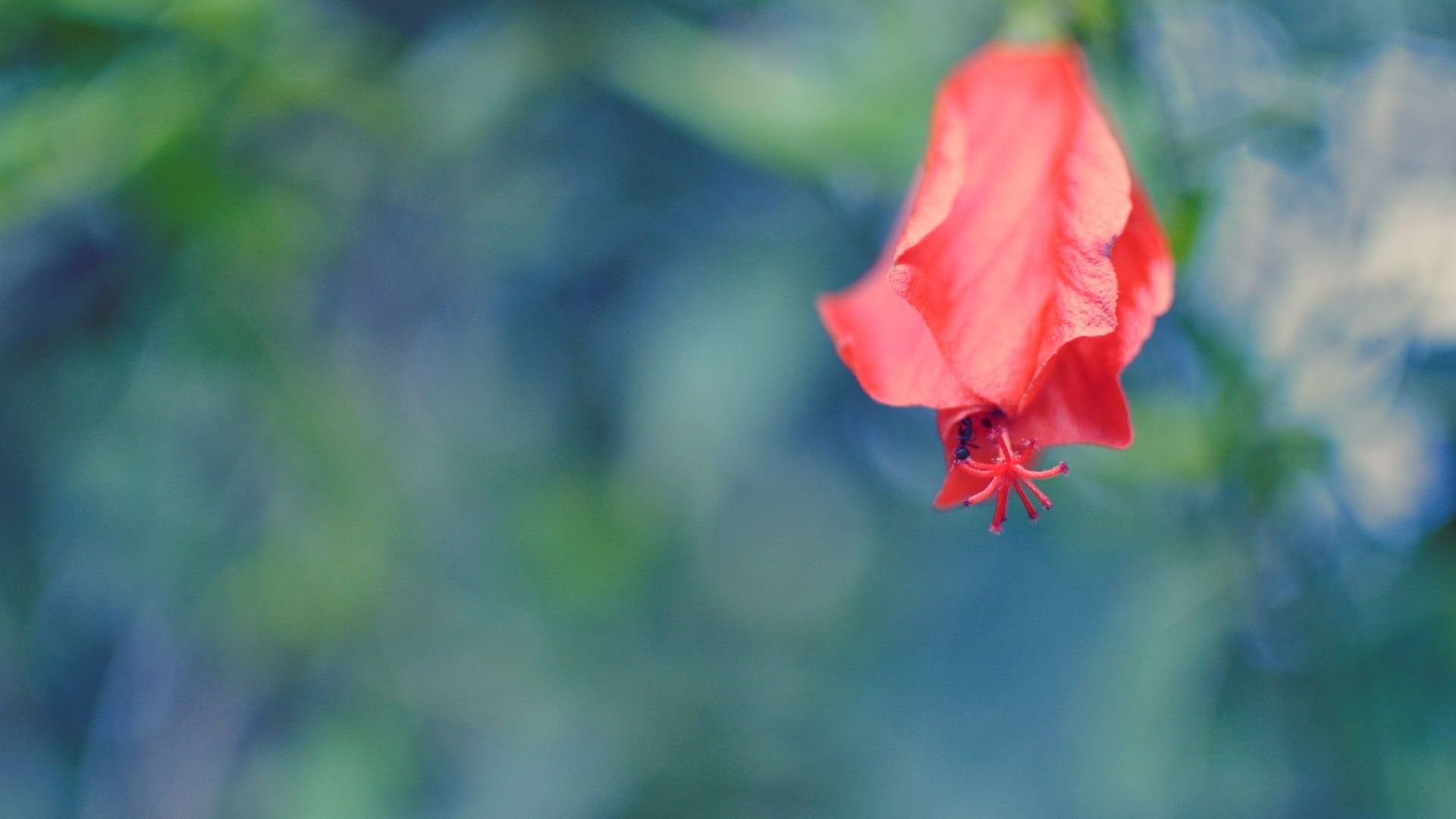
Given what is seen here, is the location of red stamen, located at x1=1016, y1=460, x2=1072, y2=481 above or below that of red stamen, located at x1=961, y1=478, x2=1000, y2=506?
above

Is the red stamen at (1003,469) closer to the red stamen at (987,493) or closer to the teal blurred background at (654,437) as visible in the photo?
the red stamen at (987,493)

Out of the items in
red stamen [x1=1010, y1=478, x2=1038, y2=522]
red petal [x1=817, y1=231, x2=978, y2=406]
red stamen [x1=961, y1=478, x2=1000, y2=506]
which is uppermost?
red petal [x1=817, y1=231, x2=978, y2=406]

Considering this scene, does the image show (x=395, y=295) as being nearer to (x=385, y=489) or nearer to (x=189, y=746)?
(x=385, y=489)

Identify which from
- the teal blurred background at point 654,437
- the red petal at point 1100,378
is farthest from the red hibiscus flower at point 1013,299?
the teal blurred background at point 654,437

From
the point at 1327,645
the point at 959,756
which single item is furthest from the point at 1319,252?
the point at 959,756

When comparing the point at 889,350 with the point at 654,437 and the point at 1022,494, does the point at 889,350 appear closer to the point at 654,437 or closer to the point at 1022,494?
the point at 1022,494

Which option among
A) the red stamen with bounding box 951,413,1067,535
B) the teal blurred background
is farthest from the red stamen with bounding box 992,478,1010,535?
the teal blurred background

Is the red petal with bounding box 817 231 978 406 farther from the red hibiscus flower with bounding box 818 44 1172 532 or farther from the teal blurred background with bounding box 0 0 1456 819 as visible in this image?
the teal blurred background with bounding box 0 0 1456 819
